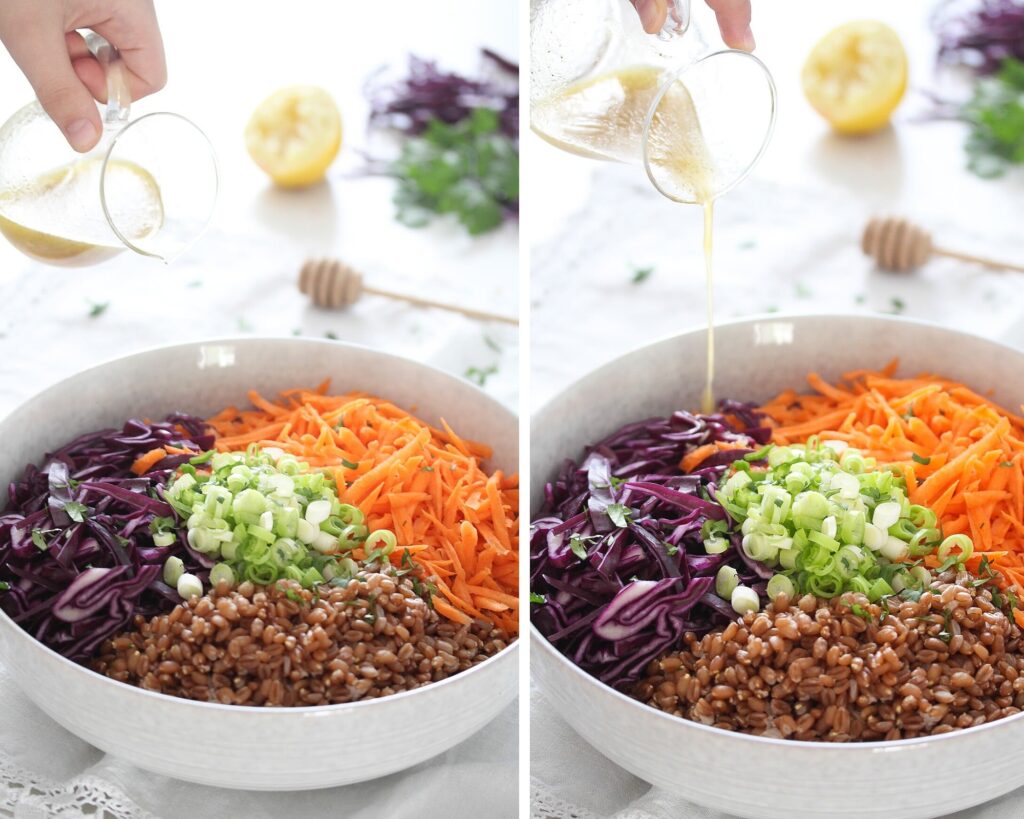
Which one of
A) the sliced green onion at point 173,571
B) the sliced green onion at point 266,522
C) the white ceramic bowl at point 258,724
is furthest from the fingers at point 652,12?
the sliced green onion at point 173,571

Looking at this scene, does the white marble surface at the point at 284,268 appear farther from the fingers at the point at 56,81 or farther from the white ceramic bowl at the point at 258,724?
the fingers at the point at 56,81

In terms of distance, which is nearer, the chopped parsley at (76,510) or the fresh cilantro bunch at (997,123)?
the chopped parsley at (76,510)

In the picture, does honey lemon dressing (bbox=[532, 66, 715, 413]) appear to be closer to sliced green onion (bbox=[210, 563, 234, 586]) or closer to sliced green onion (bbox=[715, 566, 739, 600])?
sliced green onion (bbox=[715, 566, 739, 600])

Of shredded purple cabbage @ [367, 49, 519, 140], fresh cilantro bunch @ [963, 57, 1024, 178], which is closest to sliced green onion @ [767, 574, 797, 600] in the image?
fresh cilantro bunch @ [963, 57, 1024, 178]

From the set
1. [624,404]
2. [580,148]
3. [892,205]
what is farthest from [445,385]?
[892,205]

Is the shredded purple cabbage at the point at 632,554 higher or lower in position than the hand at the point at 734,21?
lower

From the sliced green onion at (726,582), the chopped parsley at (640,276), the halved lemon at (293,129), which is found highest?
the halved lemon at (293,129)
